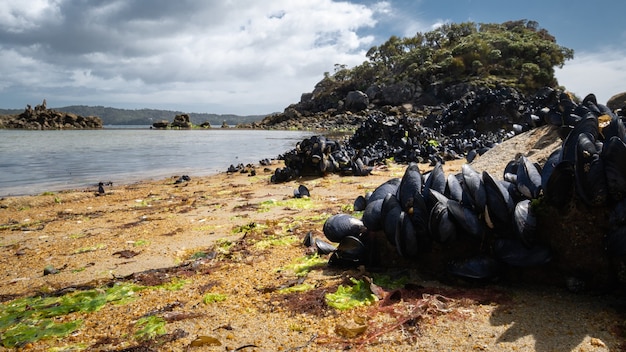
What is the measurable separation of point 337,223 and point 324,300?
2.80ft

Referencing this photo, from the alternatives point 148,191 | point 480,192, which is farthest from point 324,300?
point 148,191

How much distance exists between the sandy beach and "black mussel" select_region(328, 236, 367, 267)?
3.3 inches

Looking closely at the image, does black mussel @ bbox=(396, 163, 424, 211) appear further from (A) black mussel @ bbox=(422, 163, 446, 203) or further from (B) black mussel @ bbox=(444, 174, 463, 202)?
(B) black mussel @ bbox=(444, 174, 463, 202)

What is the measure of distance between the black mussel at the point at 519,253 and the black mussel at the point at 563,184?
287 mm

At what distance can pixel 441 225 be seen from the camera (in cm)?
246

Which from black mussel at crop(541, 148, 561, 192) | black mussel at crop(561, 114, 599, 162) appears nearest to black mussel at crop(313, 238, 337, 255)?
black mussel at crop(541, 148, 561, 192)

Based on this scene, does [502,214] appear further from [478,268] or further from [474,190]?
[478,268]

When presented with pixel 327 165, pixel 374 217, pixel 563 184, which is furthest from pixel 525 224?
pixel 327 165

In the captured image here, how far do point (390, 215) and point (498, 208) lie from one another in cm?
73

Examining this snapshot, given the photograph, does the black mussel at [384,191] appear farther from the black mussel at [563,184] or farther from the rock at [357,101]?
the rock at [357,101]

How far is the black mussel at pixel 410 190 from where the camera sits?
278cm

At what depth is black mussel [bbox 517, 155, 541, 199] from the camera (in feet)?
7.94

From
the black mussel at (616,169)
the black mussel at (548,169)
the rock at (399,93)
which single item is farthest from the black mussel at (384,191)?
the rock at (399,93)

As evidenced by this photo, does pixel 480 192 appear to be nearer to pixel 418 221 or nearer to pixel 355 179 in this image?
pixel 418 221
